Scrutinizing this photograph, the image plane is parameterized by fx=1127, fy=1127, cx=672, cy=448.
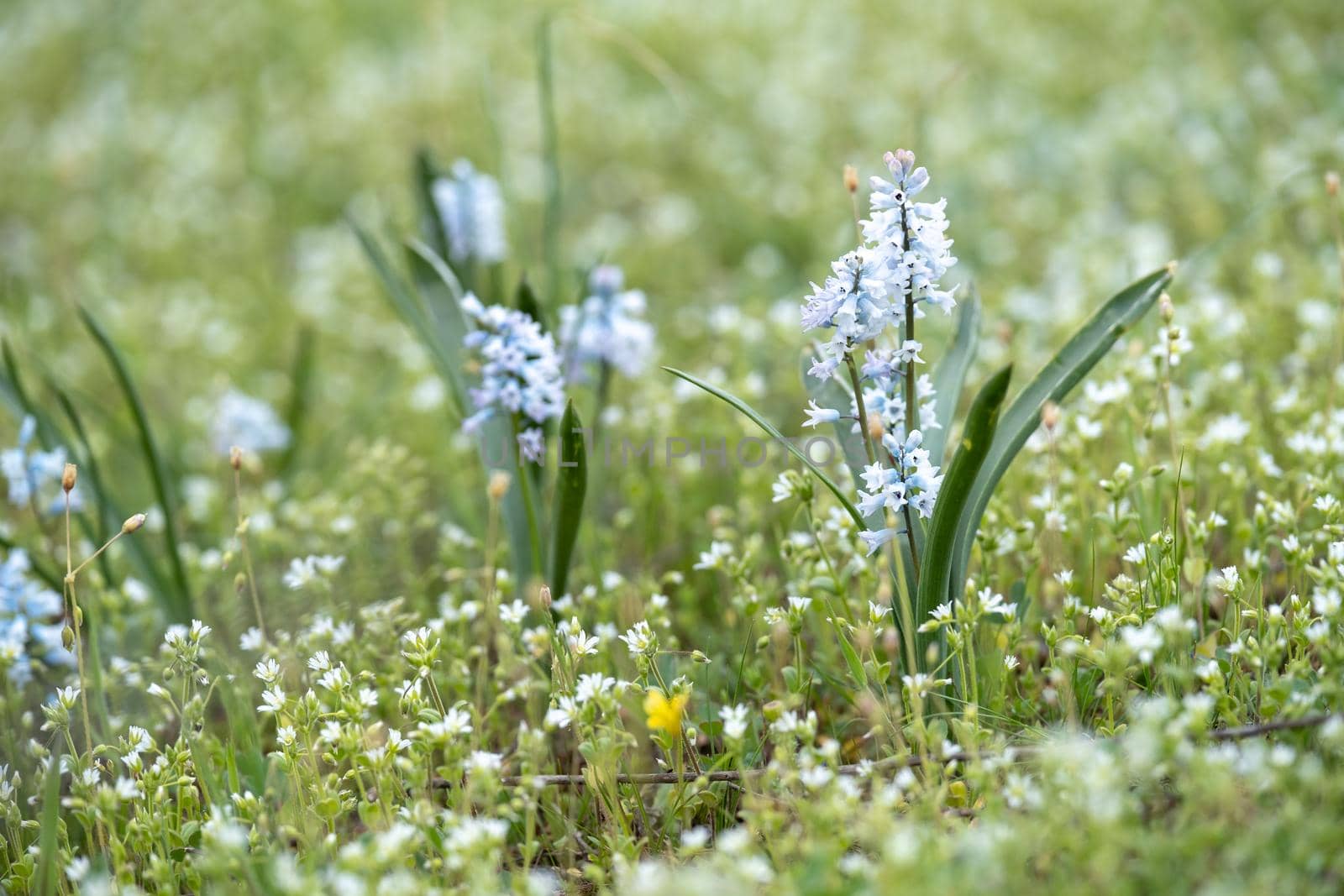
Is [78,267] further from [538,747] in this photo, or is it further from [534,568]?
[538,747]

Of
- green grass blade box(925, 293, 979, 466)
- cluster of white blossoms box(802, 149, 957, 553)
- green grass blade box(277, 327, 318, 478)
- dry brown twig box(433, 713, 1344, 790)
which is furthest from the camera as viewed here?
green grass blade box(277, 327, 318, 478)

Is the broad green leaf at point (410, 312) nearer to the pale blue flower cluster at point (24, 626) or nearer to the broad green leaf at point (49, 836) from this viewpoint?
the pale blue flower cluster at point (24, 626)

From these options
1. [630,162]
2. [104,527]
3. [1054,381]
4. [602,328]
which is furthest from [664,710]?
[630,162]

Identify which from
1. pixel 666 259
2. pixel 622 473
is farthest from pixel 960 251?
pixel 622 473

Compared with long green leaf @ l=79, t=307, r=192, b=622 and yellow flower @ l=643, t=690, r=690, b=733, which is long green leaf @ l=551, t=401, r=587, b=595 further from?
long green leaf @ l=79, t=307, r=192, b=622

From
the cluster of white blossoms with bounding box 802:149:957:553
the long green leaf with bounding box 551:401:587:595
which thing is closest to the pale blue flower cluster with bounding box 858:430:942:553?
the cluster of white blossoms with bounding box 802:149:957:553

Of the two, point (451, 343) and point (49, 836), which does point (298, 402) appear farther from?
point (49, 836)

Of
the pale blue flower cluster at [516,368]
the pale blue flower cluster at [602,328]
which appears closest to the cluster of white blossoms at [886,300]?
the pale blue flower cluster at [516,368]
